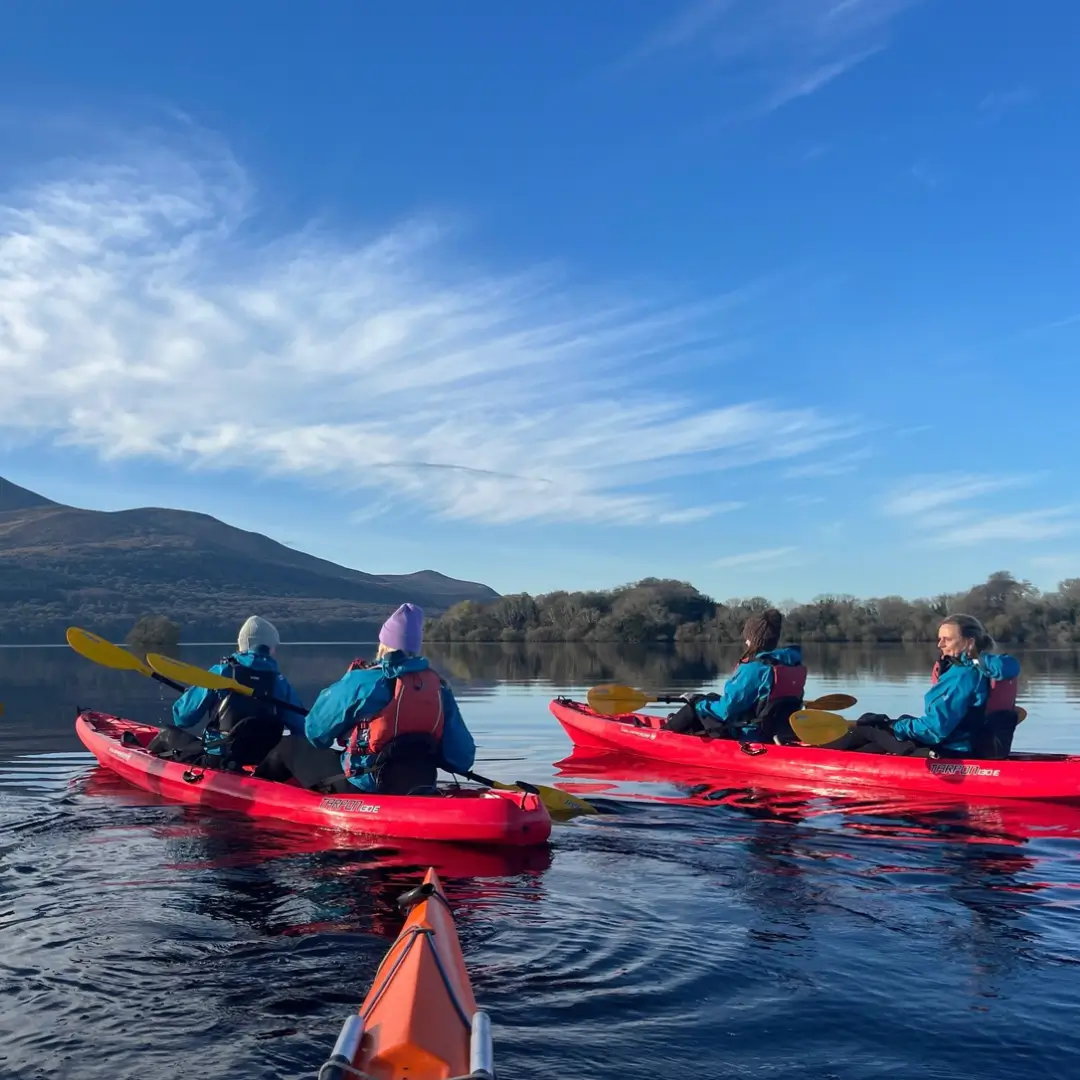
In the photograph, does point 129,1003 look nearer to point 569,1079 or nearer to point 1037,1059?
point 569,1079

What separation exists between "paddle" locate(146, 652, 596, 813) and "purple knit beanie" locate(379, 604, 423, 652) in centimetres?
129

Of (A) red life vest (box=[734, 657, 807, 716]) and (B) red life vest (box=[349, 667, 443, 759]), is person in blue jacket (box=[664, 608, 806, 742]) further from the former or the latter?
(B) red life vest (box=[349, 667, 443, 759])

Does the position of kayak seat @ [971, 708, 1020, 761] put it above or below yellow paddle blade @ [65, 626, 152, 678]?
below

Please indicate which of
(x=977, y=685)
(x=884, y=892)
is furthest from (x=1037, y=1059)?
(x=977, y=685)

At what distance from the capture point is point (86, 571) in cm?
14712

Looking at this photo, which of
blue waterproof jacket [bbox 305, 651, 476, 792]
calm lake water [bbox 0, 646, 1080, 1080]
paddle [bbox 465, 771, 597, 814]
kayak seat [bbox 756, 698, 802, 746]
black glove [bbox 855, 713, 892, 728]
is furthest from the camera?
kayak seat [bbox 756, 698, 802, 746]

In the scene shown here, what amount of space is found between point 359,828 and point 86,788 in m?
4.51

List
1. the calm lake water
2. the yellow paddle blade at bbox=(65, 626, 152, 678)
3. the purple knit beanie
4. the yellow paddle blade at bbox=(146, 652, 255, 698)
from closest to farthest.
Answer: the calm lake water < the purple knit beanie < the yellow paddle blade at bbox=(146, 652, 255, 698) < the yellow paddle blade at bbox=(65, 626, 152, 678)

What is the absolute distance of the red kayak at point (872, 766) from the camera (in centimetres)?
1002

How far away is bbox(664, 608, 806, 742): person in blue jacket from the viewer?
12.1 m

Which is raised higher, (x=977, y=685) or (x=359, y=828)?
(x=977, y=685)

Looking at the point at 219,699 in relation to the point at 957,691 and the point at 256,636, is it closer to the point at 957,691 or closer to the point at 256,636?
the point at 256,636

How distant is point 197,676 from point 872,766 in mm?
7374

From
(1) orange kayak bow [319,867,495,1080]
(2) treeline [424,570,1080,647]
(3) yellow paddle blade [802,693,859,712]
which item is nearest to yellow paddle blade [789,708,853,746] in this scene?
(3) yellow paddle blade [802,693,859,712]
